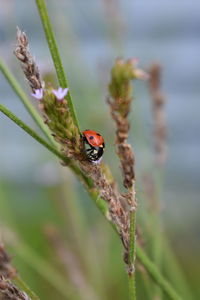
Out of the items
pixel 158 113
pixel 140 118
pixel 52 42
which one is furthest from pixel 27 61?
pixel 140 118

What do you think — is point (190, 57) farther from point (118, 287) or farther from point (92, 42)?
point (118, 287)

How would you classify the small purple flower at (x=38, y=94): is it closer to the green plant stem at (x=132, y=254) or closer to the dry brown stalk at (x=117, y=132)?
the dry brown stalk at (x=117, y=132)

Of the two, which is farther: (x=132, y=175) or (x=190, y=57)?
(x=190, y=57)

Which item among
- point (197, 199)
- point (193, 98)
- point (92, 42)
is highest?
point (92, 42)

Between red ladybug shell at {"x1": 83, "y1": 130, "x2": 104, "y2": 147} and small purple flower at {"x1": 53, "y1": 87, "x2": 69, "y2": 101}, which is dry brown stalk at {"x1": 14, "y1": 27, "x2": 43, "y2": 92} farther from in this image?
red ladybug shell at {"x1": 83, "y1": 130, "x2": 104, "y2": 147}

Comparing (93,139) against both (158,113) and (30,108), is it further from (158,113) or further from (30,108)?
(158,113)

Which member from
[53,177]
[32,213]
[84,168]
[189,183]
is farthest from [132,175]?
[189,183]
